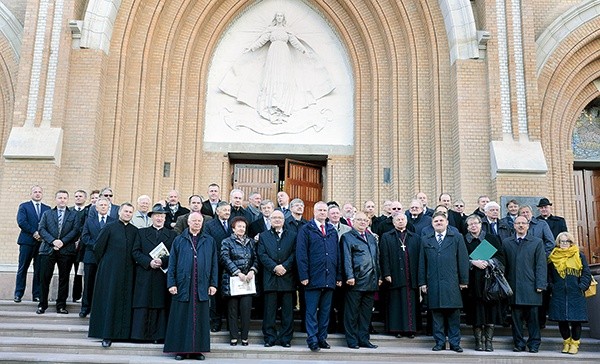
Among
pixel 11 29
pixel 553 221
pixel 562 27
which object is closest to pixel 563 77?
pixel 562 27

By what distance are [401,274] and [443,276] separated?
21.7 inches

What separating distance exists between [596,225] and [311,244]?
9.23 m

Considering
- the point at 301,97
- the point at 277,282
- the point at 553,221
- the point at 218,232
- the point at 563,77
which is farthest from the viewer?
the point at 301,97

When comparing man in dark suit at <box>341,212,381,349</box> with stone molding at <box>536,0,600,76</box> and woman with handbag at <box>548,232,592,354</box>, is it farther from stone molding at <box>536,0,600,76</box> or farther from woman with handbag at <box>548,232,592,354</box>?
stone molding at <box>536,0,600,76</box>

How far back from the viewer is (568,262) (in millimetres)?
7531

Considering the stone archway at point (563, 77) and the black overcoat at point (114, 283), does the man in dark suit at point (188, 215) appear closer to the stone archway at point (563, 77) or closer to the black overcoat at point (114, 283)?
the black overcoat at point (114, 283)

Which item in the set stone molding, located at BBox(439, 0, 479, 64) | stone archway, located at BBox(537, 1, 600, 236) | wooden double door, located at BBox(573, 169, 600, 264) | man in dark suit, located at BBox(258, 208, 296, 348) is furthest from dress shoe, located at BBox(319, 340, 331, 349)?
wooden double door, located at BBox(573, 169, 600, 264)

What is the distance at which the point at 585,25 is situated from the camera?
1262 centimetres

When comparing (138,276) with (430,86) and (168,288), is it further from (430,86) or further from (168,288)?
(430,86)

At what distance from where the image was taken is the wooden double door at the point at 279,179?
13219mm

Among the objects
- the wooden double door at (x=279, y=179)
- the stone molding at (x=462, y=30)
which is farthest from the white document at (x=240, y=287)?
the stone molding at (x=462, y=30)

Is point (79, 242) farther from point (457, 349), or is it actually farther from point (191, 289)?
point (457, 349)

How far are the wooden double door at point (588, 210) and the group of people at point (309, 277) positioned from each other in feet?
21.2

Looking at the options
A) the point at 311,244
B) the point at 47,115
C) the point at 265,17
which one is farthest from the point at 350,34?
the point at 311,244
